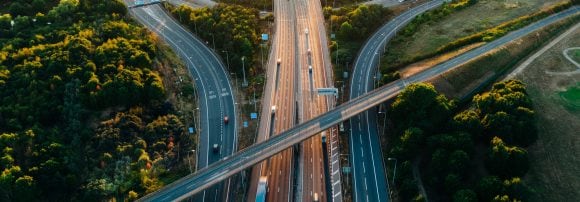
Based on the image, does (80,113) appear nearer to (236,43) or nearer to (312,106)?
(236,43)

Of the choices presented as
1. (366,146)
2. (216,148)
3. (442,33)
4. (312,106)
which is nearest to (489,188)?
(366,146)

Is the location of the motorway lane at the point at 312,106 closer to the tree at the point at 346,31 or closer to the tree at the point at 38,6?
the tree at the point at 346,31

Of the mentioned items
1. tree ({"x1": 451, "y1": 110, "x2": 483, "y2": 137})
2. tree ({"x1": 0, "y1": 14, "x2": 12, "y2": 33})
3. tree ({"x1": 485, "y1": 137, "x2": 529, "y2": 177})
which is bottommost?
tree ({"x1": 485, "y1": 137, "x2": 529, "y2": 177})

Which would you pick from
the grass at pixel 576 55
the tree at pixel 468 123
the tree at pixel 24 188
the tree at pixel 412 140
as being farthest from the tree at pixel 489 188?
the tree at pixel 24 188

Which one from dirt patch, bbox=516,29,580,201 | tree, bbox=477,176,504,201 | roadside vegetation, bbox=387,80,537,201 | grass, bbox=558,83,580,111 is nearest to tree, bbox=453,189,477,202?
roadside vegetation, bbox=387,80,537,201

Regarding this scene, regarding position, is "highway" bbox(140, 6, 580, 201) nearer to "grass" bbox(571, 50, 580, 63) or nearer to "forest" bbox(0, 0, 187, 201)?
"forest" bbox(0, 0, 187, 201)

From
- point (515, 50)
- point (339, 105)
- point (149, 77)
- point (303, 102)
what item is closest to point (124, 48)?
point (149, 77)

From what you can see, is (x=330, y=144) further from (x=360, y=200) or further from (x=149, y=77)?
(x=149, y=77)
